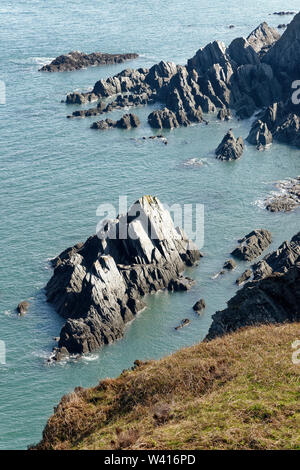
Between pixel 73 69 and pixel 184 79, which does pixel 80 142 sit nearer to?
pixel 184 79

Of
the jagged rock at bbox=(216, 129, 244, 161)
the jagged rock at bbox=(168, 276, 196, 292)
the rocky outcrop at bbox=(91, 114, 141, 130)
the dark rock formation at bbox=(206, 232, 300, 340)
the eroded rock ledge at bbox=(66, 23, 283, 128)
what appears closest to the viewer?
the dark rock formation at bbox=(206, 232, 300, 340)

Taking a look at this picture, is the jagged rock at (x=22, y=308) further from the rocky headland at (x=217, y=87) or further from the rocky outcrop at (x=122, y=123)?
the rocky headland at (x=217, y=87)

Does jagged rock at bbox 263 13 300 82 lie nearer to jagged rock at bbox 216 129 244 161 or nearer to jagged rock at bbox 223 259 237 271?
jagged rock at bbox 216 129 244 161

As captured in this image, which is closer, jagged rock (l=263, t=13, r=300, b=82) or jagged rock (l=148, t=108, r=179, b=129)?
jagged rock (l=148, t=108, r=179, b=129)

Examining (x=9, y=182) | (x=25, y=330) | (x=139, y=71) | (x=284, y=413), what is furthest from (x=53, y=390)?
(x=139, y=71)

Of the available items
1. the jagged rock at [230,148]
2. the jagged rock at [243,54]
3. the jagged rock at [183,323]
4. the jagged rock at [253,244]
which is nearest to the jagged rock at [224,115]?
the jagged rock at [230,148]

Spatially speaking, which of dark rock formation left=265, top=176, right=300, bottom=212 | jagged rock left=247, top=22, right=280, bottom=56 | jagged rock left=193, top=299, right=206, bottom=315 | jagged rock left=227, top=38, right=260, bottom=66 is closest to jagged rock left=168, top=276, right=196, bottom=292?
jagged rock left=193, top=299, right=206, bottom=315

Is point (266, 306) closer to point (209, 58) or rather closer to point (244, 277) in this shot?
point (244, 277)
